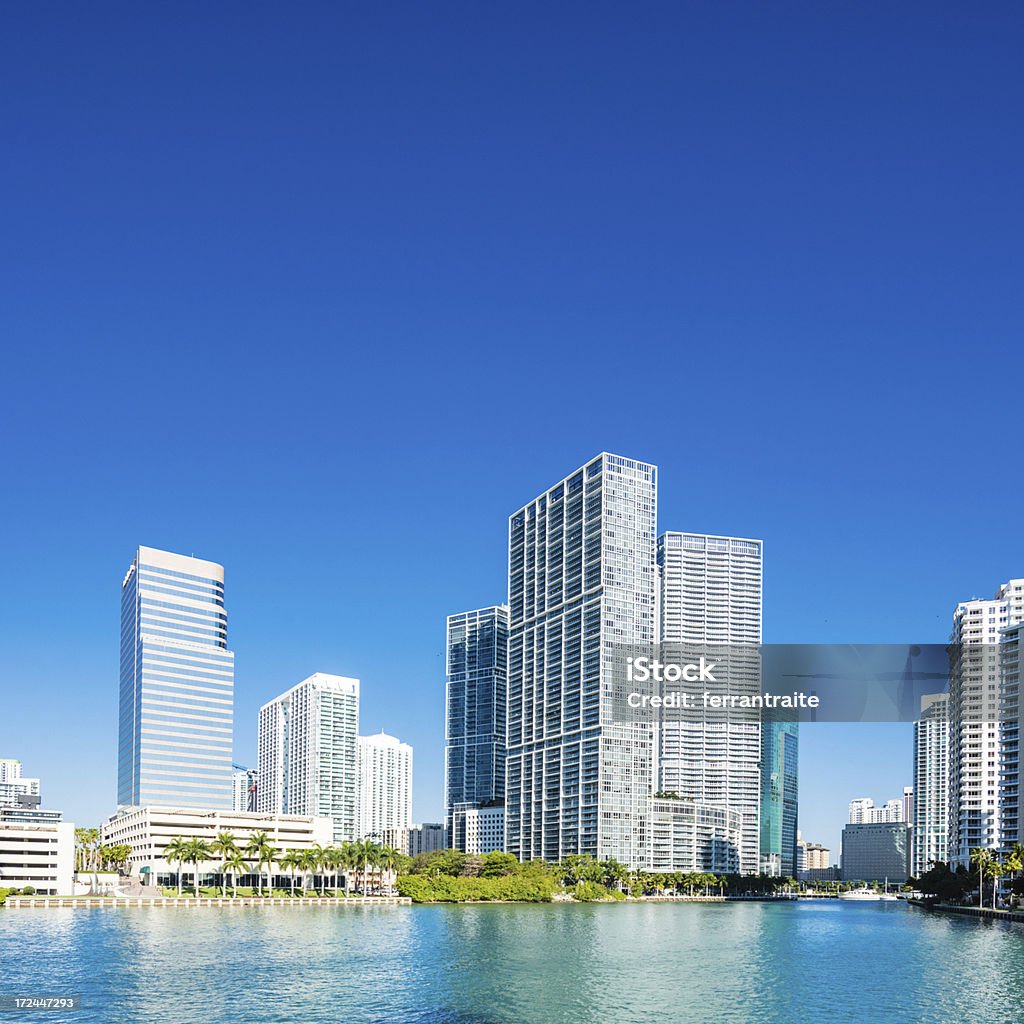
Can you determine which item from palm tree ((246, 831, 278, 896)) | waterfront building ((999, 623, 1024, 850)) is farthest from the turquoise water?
palm tree ((246, 831, 278, 896))

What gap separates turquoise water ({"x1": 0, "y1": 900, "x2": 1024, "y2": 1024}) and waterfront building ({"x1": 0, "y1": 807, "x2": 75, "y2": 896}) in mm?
59052

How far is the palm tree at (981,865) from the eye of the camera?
16562 cm

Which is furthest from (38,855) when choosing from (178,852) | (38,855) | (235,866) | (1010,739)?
(1010,739)

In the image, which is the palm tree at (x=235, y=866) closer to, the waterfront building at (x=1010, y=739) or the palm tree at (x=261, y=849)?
the palm tree at (x=261, y=849)

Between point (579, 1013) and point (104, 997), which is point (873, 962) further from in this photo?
point (104, 997)

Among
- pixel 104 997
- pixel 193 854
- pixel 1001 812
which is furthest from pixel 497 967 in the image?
pixel 1001 812

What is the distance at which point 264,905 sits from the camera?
555ft

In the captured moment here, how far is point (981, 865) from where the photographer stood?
16575 cm

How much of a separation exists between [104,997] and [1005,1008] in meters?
46.4

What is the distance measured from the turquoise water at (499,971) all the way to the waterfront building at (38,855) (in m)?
59.1

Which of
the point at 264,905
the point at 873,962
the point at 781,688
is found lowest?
the point at 264,905

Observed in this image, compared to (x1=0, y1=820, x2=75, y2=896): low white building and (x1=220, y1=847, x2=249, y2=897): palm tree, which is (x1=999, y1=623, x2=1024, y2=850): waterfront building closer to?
(x1=220, y1=847, x2=249, y2=897): palm tree

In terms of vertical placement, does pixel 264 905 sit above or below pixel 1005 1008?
below

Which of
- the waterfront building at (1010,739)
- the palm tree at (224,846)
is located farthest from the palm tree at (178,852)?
the waterfront building at (1010,739)
